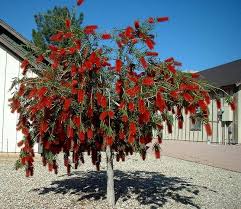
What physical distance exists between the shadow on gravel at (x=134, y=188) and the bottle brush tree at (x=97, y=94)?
1.76 m

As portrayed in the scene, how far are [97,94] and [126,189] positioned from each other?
12.4 ft

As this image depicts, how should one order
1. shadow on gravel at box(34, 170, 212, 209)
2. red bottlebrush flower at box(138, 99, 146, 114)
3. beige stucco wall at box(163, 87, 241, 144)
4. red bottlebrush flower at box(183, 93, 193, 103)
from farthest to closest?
beige stucco wall at box(163, 87, 241, 144) → shadow on gravel at box(34, 170, 212, 209) → red bottlebrush flower at box(183, 93, 193, 103) → red bottlebrush flower at box(138, 99, 146, 114)

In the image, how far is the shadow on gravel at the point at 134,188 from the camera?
24.5 feet

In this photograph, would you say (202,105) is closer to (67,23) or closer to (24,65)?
(67,23)

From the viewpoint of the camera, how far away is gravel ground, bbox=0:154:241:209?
700cm

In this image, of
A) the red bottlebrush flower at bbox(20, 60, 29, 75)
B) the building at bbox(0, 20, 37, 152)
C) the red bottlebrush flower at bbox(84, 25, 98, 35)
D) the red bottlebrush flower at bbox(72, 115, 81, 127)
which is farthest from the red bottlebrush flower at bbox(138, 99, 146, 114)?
the building at bbox(0, 20, 37, 152)

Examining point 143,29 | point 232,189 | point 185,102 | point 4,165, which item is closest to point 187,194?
point 232,189

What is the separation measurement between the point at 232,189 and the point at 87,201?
3.64 meters

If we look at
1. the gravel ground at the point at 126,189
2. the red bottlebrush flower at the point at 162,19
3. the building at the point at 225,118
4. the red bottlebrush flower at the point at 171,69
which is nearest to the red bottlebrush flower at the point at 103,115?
the red bottlebrush flower at the point at 171,69

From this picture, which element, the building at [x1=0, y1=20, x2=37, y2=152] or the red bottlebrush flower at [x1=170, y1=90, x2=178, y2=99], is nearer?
the red bottlebrush flower at [x1=170, y1=90, x2=178, y2=99]

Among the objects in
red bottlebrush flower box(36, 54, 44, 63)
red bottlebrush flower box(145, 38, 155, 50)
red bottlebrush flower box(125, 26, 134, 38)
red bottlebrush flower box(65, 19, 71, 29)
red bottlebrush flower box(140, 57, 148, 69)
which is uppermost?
red bottlebrush flower box(65, 19, 71, 29)

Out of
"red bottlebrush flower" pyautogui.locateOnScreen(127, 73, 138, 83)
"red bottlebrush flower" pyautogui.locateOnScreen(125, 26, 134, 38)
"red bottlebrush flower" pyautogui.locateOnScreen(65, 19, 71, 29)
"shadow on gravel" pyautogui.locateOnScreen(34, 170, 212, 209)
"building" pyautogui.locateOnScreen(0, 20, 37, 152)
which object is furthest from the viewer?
"building" pyautogui.locateOnScreen(0, 20, 37, 152)

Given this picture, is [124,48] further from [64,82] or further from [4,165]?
[4,165]

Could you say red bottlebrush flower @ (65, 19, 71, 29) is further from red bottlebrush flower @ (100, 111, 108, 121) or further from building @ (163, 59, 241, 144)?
building @ (163, 59, 241, 144)
